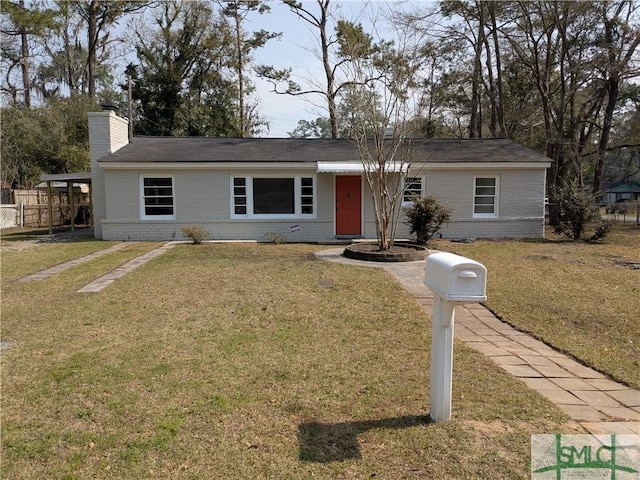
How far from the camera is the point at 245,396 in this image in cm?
342

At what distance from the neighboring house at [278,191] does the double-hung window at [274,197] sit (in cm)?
4

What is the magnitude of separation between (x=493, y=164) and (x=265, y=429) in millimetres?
14298

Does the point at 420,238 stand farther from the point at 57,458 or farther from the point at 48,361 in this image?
the point at 57,458

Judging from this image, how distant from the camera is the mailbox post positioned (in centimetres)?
264

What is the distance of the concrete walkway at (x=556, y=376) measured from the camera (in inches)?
122

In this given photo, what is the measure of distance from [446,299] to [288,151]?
14.0 meters

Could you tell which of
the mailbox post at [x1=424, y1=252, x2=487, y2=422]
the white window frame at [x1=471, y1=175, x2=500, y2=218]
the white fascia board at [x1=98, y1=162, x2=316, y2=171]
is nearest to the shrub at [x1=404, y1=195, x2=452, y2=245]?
the white window frame at [x1=471, y1=175, x2=500, y2=218]

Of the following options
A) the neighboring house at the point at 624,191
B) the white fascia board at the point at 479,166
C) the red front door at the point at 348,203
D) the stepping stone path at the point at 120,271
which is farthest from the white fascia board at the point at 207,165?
the neighboring house at the point at 624,191

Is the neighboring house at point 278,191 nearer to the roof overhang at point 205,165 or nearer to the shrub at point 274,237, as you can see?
the roof overhang at point 205,165

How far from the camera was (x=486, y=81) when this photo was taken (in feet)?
89.0

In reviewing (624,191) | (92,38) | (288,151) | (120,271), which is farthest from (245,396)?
(624,191)

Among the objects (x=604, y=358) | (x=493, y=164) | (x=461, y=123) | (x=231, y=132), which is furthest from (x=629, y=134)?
(x=604, y=358)

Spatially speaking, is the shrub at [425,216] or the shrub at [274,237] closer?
the shrub at [425,216]

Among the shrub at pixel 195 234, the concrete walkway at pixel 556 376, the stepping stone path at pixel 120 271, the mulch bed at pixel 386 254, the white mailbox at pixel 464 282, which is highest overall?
the white mailbox at pixel 464 282
